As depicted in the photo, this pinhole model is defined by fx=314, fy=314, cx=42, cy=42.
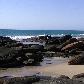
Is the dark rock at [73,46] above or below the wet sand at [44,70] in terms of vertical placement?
above

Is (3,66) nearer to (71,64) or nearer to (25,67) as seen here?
(25,67)

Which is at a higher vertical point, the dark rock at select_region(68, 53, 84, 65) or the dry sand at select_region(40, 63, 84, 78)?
the dark rock at select_region(68, 53, 84, 65)

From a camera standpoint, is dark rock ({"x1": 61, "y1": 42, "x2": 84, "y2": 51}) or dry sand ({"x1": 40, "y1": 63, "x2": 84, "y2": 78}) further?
dark rock ({"x1": 61, "y1": 42, "x2": 84, "y2": 51})

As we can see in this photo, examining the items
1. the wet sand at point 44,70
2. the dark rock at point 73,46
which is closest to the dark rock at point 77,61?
the wet sand at point 44,70

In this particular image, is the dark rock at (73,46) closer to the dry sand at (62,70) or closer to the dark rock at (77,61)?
the dark rock at (77,61)

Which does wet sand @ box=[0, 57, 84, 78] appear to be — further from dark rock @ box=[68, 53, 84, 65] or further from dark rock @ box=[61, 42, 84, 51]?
dark rock @ box=[61, 42, 84, 51]

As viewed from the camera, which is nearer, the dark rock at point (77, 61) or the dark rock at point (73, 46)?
the dark rock at point (77, 61)

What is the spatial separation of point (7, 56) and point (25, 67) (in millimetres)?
1654

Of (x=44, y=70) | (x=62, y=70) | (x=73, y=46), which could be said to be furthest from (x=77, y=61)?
(x=73, y=46)

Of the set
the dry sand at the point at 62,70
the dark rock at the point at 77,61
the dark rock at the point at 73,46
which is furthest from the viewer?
the dark rock at the point at 73,46

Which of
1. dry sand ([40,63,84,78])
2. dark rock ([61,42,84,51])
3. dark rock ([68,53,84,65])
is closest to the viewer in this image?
dry sand ([40,63,84,78])

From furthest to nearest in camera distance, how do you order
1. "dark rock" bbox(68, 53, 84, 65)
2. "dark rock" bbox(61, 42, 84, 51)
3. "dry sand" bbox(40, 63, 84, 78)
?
"dark rock" bbox(61, 42, 84, 51) < "dark rock" bbox(68, 53, 84, 65) < "dry sand" bbox(40, 63, 84, 78)

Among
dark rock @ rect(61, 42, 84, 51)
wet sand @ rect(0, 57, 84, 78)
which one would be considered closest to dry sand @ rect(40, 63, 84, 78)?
wet sand @ rect(0, 57, 84, 78)

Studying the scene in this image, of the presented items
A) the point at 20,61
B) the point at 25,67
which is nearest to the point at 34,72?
the point at 25,67
